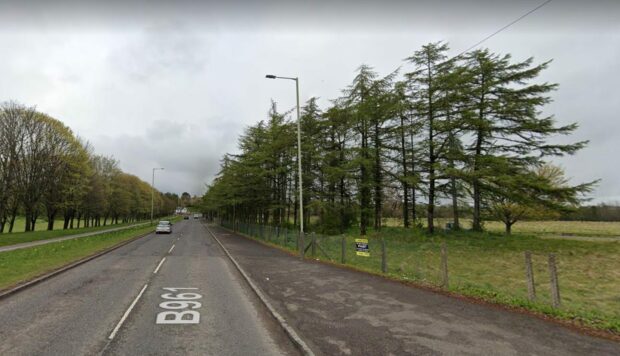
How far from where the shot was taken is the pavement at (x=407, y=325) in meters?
5.27

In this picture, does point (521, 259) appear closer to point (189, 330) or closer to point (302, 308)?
point (302, 308)

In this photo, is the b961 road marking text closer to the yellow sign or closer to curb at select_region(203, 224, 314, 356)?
curb at select_region(203, 224, 314, 356)

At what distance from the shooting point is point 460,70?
2406 centimetres

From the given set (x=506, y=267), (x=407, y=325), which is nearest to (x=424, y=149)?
(x=506, y=267)

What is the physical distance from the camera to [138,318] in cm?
696

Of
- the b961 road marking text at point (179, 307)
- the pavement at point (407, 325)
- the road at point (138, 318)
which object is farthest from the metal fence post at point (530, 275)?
the b961 road marking text at point (179, 307)

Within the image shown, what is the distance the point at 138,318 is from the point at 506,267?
56.7 ft

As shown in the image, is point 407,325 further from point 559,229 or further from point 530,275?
point 559,229

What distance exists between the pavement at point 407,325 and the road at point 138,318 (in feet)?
2.62

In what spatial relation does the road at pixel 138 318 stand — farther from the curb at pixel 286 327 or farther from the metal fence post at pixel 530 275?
the metal fence post at pixel 530 275

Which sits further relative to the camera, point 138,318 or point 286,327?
point 138,318

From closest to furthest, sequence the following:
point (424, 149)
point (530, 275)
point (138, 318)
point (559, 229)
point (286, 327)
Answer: point (286, 327) < point (138, 318) < point (530, 275) < point (424, 149) < point (559, 229)

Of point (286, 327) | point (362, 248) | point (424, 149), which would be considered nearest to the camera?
point (286, 327)

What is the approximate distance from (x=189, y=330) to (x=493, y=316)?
622cm
